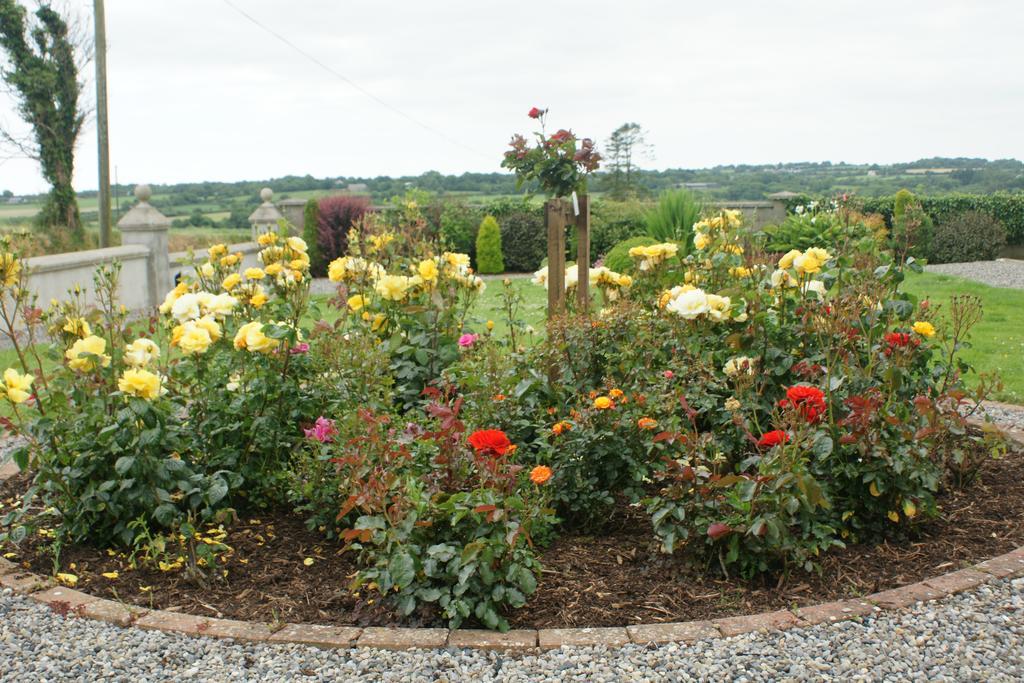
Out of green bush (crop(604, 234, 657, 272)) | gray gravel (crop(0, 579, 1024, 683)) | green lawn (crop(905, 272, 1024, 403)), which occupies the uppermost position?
green bush (crop(604, 234, 657, 272))

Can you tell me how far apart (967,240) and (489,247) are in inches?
324

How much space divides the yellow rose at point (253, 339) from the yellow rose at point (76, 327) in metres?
0.49

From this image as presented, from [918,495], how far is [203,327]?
99.2 inches

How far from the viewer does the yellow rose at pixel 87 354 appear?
2809 millimetres

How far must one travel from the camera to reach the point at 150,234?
11.7 meters

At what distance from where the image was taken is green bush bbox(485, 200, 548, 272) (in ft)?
46.4

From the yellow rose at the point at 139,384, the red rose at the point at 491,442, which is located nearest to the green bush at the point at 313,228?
the yellow rose at the point at 139,384

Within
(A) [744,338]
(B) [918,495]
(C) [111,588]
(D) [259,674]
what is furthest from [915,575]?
(C) [111,588]

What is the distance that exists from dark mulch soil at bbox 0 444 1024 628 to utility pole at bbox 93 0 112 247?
977 cm

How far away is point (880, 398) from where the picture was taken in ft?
9.48

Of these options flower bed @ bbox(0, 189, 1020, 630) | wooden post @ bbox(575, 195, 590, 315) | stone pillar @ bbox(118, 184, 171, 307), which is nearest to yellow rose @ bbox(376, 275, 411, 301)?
flower bed @ bbox(0, 189, 1020, 630)

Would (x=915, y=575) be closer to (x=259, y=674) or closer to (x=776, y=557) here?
(x=776, y=557)

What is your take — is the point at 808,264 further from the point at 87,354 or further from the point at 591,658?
the point at 87,354

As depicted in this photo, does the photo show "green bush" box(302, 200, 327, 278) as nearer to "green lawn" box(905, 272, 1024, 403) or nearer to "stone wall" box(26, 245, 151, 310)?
"stone wall" box(26, 245, 151, 310)
